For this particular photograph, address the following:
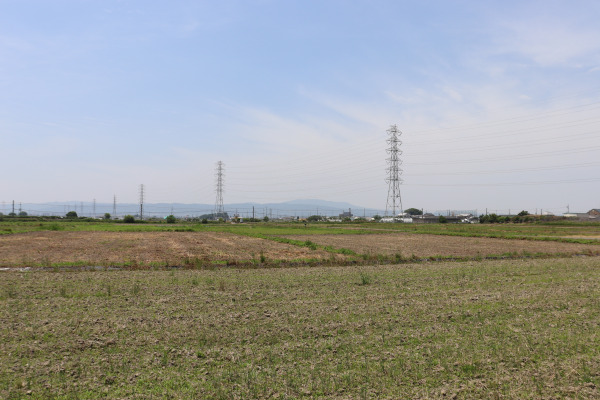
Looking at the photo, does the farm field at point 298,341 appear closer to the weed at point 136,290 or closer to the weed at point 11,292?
the weed at point 11,292

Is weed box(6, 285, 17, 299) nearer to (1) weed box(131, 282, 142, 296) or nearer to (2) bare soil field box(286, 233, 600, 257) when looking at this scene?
(1) weed box(131, 282, 142, 296)

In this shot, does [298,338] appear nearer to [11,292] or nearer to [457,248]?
[11,292]

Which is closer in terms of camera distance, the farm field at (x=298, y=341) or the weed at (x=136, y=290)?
the farm field at (x=298, y=341)

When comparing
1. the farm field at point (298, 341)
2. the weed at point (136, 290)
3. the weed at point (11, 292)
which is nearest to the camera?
the farm field at point (298, 341)

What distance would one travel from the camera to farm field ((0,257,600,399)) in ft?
17.2

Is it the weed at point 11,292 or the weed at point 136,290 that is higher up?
the weed at point 11,292

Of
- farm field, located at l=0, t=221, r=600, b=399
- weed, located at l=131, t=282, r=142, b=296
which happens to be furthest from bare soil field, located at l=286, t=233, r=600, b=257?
weed, located at l=131, t=282, r=142, b=296

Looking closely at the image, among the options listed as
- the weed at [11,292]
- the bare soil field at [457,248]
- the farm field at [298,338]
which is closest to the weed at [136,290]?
the farm field at [298,338]

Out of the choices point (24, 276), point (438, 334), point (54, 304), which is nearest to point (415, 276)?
point (438, 334)

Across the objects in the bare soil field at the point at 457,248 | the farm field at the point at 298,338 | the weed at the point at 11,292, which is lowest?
the bare soil field at the point at 457,248

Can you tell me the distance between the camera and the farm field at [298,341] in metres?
5.25

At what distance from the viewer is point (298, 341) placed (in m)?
6.97

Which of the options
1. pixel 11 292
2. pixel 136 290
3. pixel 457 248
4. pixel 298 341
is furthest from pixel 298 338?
pixel 457 248

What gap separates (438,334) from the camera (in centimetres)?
736
